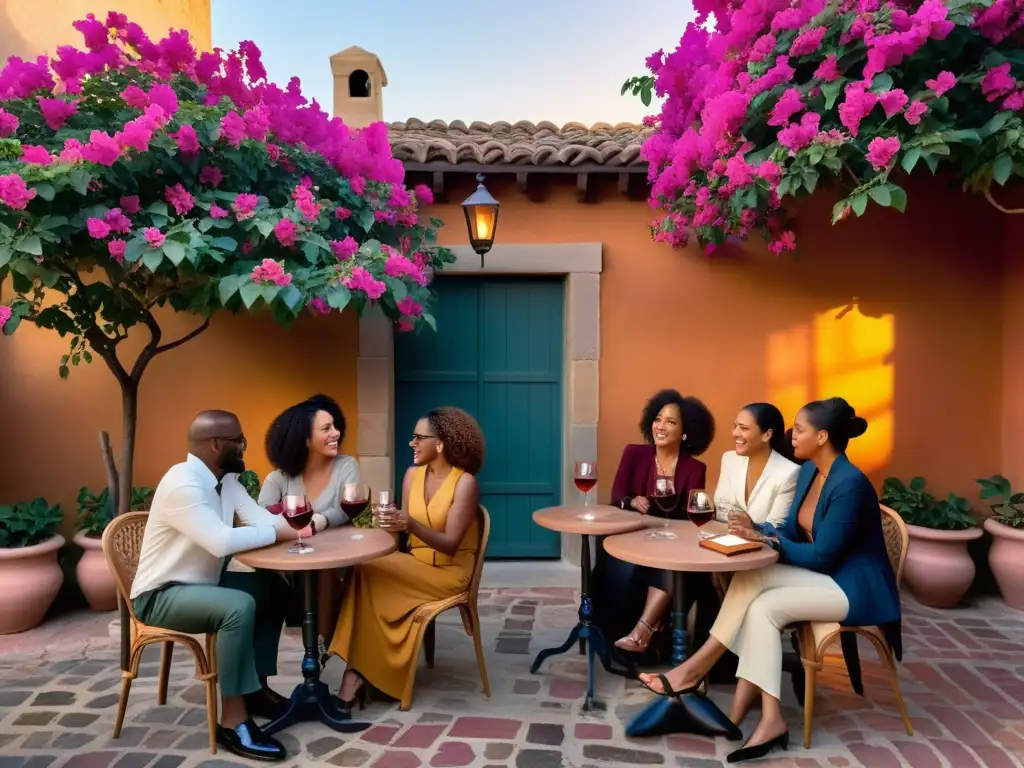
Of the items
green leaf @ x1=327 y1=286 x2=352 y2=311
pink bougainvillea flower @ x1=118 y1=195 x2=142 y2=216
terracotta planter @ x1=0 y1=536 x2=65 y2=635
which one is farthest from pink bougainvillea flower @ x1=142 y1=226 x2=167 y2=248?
terracotta planter @ x1=0 y1=536 x2=65 y2=635

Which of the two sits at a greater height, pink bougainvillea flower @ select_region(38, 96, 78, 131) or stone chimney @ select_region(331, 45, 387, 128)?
stone chimney @ select_region(331, 45, 387, 128)

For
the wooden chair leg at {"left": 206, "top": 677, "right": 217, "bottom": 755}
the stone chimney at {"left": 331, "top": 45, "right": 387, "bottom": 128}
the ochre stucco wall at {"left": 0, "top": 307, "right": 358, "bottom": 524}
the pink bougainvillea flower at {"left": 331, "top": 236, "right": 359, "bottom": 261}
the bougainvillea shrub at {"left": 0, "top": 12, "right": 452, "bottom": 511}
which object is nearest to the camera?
the wooden chair leg at {"left": 206, "top": 677, "right": 217, "bottom": 755}

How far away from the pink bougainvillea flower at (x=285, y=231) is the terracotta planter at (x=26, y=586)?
2.72m

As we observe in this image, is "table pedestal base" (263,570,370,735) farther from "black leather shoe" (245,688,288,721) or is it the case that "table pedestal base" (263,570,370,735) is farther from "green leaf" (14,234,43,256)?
"green leaf" (14,234,43,256)

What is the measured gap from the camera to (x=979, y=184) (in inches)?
168

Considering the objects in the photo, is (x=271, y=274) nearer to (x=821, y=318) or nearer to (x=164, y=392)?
(x=164, y=392)

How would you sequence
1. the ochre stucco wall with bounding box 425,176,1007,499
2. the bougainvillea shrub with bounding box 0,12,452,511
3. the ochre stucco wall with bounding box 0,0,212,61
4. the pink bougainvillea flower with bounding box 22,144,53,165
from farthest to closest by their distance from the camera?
the ochre stucco wall with bounding box 0,0,212,61, the ochre stucco wall with bounding box 425,176,1007,499, the bougainvillea shrub with bounding box 0,12,452,511, the pink bougainvillea flower with bounding box 22,144,53,165

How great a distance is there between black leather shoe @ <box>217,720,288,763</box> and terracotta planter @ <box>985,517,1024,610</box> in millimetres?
4702

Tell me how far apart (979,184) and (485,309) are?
130 inches

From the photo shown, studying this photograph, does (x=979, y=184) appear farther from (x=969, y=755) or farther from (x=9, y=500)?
(x=9, y=500)

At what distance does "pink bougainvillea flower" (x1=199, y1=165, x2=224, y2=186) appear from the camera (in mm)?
3986

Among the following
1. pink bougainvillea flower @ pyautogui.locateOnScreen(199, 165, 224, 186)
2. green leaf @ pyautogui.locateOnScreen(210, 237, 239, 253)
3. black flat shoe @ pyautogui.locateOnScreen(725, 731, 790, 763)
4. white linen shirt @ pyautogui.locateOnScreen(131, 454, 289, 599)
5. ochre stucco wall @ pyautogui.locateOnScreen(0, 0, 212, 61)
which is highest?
ochre stucco wall @ pyautogui.locateOnScreen(0, 0, 212, 61)

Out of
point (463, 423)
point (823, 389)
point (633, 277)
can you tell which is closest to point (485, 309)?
point (633, 277)

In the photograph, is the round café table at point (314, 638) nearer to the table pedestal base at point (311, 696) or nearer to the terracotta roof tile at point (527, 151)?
the table pedestal base at point (311, 696)
